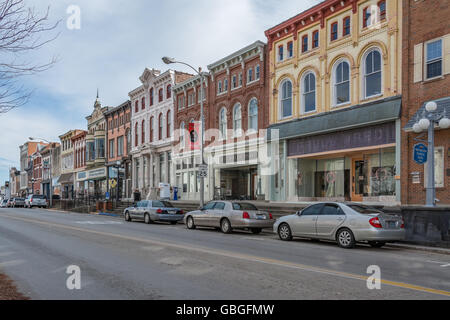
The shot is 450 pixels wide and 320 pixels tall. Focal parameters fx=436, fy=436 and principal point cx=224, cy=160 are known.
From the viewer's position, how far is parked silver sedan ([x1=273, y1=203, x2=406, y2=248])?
42.1 feet

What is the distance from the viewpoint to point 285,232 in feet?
50.8

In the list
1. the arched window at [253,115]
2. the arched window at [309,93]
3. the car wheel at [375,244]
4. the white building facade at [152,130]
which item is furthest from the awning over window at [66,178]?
the car wheel at [375,244]

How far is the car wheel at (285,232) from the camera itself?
1538 centimetres

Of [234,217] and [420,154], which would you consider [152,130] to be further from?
[420,154]

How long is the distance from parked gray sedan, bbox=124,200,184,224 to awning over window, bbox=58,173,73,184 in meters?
44.2

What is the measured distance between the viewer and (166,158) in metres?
40.8

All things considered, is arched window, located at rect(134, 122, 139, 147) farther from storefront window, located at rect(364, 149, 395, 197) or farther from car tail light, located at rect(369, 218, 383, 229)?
car tail light, located at rect(369, 218, 383, 229)

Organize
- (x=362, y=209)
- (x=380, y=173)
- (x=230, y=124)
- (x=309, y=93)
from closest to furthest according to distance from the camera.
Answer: (x=362, y=209), (x=380, y=173), (x=309, y=93), (x=230, y=124)

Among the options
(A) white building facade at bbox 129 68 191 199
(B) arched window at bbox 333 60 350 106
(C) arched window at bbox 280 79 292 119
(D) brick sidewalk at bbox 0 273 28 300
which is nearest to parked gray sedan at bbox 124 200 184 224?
(C) arched window at bbox 280 79 292 119

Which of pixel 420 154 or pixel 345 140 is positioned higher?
pixel 345 140

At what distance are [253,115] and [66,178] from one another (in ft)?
153

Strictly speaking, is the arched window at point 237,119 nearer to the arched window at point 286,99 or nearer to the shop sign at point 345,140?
the arched window at point 286,99

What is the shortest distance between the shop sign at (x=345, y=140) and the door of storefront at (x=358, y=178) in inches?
46.9

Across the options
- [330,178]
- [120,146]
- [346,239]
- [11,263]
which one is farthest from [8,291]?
[120,146]
